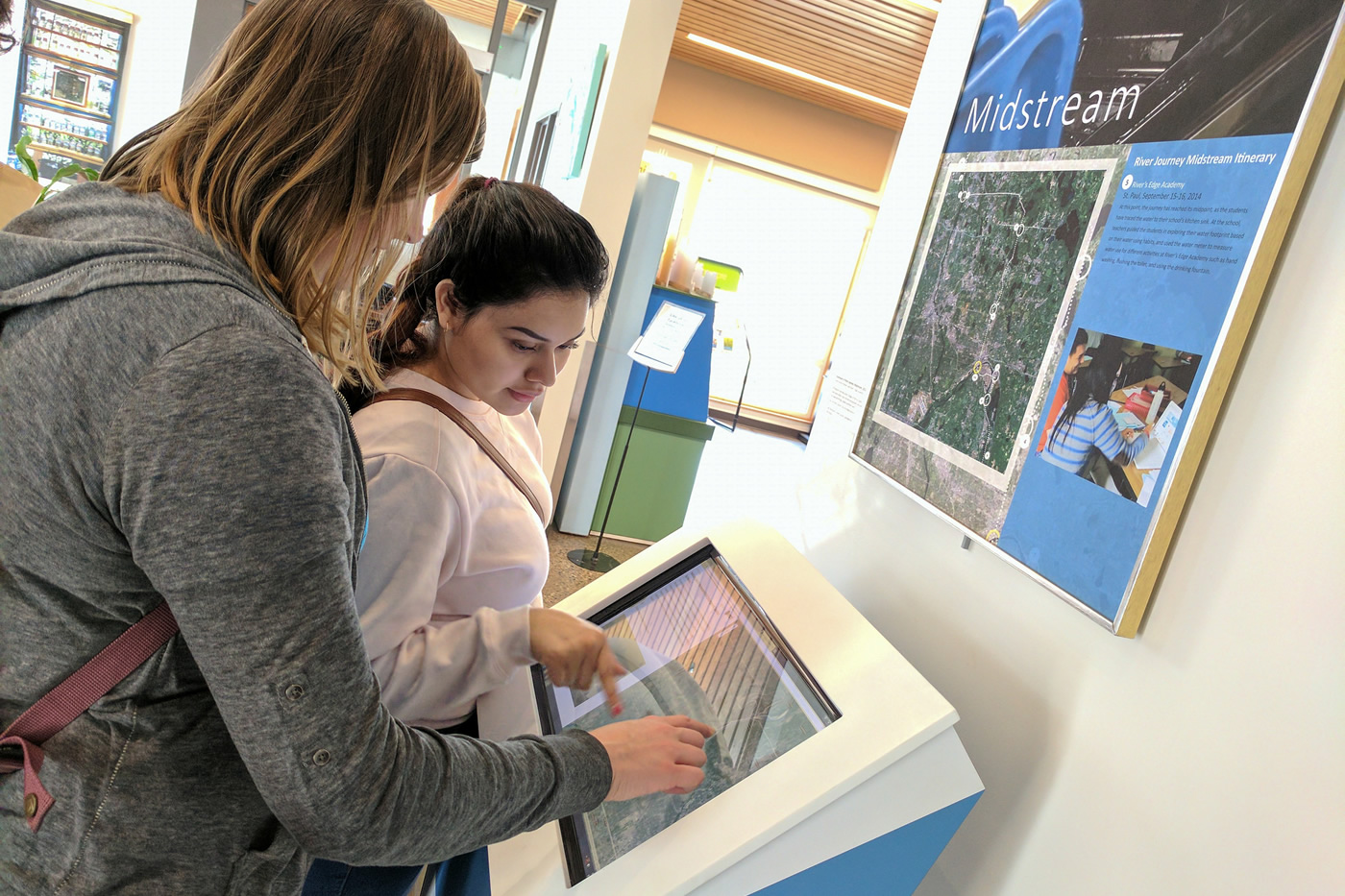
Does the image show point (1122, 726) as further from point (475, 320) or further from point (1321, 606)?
point (475, 320)

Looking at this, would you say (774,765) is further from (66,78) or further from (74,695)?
(66,78)

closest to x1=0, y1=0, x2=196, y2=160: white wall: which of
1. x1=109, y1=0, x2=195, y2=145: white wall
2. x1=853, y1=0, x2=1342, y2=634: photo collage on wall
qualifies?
x1=109, y1=0, x2=195, y2=145: white wall

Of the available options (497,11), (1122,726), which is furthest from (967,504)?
(497,11)

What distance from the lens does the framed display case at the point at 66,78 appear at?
5668mm

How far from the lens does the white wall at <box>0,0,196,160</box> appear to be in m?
5.68

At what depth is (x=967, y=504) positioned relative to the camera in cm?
108

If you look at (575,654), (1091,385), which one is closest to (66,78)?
(575,654)

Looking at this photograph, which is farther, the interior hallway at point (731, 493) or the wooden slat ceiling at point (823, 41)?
the wooden slat ceiling at point (823, 41)

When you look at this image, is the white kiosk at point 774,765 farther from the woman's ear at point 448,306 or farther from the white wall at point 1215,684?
the woman's ear at point 448,306

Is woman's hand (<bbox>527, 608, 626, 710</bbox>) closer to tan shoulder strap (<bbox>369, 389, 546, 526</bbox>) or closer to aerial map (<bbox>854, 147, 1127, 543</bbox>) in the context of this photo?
tan shoulder strap (<bbox>369, 389, 546, 526</bbox>)

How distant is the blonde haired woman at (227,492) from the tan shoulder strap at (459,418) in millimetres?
417

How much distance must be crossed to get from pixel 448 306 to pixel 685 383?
12.8 feet

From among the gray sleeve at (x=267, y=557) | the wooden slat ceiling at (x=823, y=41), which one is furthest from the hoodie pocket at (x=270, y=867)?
the wooden slat ceiling at (x=823, y=41)

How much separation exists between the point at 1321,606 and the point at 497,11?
6.85 m
